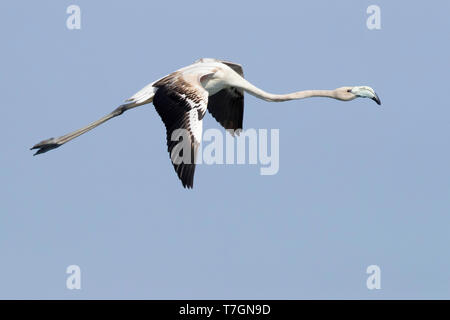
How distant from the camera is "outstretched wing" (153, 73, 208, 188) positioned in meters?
20.3

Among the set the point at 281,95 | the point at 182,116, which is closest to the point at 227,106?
the point at 281,95

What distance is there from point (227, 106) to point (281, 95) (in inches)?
65.2

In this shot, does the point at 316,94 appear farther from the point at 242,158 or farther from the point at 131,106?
the point at 131,106

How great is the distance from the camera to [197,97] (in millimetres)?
21641

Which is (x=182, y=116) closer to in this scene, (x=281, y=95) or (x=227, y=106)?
(x=281, y=95)

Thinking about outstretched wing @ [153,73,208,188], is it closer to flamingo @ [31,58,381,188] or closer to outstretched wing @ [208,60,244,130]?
flamingo @ [31,58,381,188]

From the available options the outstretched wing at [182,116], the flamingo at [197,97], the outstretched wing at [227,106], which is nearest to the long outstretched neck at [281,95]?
the flamingo at [197,97]

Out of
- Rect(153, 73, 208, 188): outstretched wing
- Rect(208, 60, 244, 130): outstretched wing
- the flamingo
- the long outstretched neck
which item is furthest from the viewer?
Rect(208, 60, 244, 130): outstretched wing

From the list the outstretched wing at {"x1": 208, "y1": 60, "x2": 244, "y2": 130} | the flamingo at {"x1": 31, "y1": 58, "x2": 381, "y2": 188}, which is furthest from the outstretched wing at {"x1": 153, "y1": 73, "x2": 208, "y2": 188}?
the outstretched wing at {"x1": 208, "y1": 60, "x2": 244, "y2": 130}

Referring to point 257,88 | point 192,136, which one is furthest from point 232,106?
point 192,136

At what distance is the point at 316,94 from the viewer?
79.6 feet

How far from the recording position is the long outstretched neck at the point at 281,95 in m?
24.2

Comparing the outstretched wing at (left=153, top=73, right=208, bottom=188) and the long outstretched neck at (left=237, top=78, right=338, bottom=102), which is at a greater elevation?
the long outstretched neck at (left=237, top=78, right=338, bottom=102)

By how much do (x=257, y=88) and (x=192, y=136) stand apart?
414 centimetres
